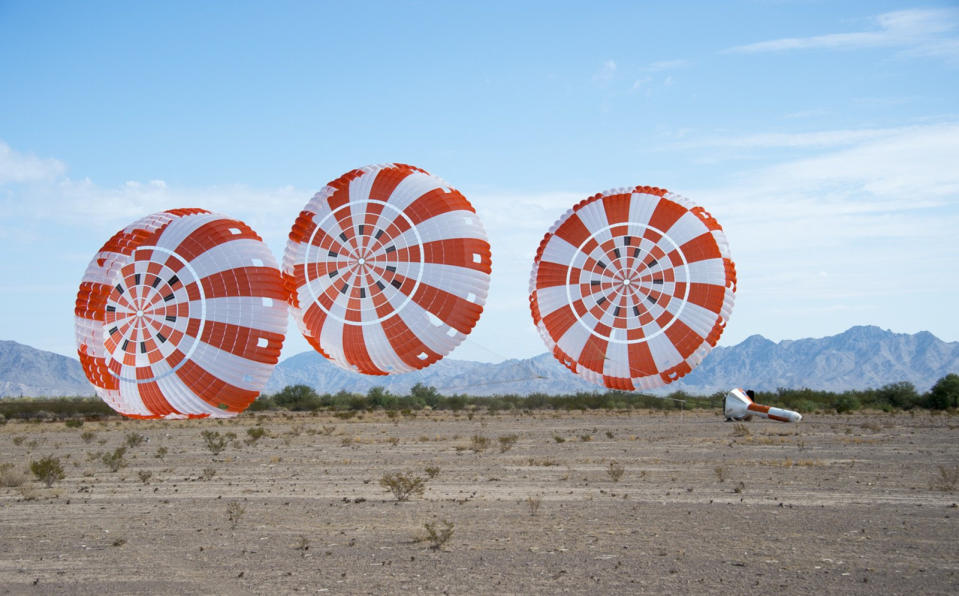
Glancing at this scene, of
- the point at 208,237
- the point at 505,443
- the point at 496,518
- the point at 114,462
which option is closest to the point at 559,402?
the point at 505,443

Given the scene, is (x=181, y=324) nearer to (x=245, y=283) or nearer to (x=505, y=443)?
(x=245, y=283)

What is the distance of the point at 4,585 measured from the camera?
11.5m

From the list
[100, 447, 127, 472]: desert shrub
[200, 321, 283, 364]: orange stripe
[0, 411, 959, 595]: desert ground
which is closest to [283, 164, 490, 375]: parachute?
[200, 321, 283, 364]: orange stripe

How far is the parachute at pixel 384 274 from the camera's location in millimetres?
23531

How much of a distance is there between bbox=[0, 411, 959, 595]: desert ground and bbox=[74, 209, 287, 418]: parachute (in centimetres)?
183

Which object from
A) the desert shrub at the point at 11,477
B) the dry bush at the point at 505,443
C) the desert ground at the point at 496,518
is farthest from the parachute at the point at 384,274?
the desert shrub at the point at 11,477

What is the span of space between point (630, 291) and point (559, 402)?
28.4 meters

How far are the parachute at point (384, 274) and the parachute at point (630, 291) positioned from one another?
455cm

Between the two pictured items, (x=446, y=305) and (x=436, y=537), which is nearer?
(x=436, y=537)

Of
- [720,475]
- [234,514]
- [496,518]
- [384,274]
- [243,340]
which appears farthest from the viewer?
[243,340]

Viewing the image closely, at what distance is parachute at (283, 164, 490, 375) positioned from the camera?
23.5 meters

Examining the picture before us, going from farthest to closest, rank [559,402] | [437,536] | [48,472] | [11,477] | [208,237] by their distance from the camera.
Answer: [559,402], [208,237], [11,477], [48,472], [437,536]

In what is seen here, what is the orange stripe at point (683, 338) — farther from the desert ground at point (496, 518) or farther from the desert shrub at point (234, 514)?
the desert shrub at point (234, 514)

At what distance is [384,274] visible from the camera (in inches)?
928
